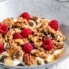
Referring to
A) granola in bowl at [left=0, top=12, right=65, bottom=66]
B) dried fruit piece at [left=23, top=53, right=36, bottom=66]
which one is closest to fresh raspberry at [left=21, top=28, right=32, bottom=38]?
granola in bowl at [left=0, top=12, right=65, bottom=66]

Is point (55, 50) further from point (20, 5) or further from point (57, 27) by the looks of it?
point (20, 5)

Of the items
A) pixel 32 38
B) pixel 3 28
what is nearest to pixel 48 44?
pixel 32 38

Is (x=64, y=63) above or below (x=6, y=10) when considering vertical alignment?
below

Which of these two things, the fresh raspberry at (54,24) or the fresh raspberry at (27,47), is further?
the fresh raspberry at (54,24)

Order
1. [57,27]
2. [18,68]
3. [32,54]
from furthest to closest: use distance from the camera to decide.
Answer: [57,27] < [32,54] < [18,68]

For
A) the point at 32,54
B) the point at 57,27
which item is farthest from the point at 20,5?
the point at 32,54

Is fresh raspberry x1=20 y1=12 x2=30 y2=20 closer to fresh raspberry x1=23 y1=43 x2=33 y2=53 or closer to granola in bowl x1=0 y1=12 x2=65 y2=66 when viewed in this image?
granola in bowl x1=0 y1=12 x2=65 y2=66

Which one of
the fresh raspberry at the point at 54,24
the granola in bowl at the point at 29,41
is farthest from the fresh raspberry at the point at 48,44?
the fresh raspberry at the point at 54,24

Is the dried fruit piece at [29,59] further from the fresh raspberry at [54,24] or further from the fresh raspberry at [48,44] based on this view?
the fresh raspberry at [54,24]
